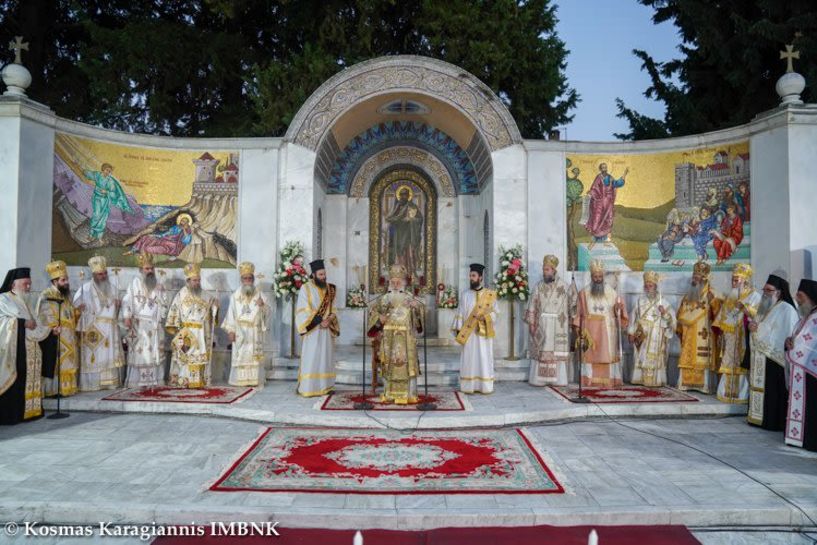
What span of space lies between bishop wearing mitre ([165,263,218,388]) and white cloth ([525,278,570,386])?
564 centimetres

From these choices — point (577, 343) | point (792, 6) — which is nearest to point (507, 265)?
point (577, 343)

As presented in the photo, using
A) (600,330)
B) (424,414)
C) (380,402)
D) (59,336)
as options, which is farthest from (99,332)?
(600,330)

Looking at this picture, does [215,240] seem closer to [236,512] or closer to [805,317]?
[236,512]

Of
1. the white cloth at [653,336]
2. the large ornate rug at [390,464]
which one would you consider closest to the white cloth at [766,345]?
the white cloth at [653,336]

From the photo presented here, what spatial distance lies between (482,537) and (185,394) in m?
6.28

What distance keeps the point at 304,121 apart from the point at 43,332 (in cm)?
612

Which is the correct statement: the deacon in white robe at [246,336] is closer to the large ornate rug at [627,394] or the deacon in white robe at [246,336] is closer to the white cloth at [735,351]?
the large ornate rug at [627,394]

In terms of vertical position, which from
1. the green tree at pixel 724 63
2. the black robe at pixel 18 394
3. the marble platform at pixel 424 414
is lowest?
the marble platform at pixel 424 414

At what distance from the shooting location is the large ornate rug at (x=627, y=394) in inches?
354

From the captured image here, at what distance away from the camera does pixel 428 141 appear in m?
14.2

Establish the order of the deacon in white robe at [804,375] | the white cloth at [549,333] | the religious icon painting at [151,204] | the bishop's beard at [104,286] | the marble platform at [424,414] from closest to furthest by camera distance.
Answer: the deacon in white robe at [804,375], the marble platform at [424,414], the bishop's beard at [104,286], the white cloth at [549,333], the religious icon painting at [151,204]

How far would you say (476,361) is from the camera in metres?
9.68

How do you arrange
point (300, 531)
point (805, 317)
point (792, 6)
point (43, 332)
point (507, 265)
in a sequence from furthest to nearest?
point (792, 6), point (507, 265), point (43, 332), point (805, 317), point (300, 531)

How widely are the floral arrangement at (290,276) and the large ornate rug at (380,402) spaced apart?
2.50 meters
